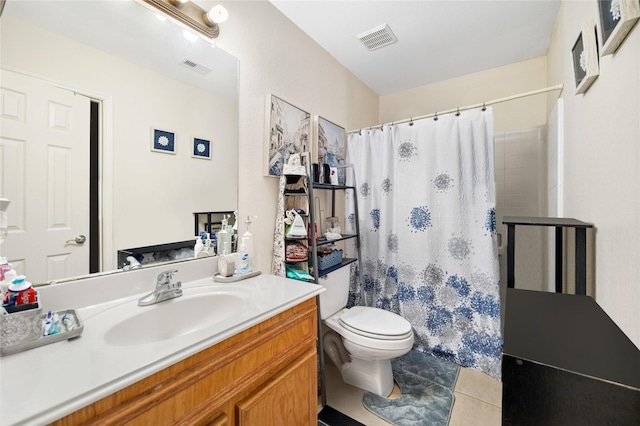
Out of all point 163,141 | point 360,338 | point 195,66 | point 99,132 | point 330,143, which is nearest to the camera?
point 99,132

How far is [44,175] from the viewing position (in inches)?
34.8

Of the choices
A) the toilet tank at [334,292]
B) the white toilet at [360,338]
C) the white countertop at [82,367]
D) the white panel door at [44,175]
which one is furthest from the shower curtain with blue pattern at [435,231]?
the white panel door at [44,175]

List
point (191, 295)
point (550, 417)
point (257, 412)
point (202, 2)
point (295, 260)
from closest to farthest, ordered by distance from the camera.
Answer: point (550, 417) < point (257, 412) < point (191, 295) < point (202, 2) < point (295, 260)

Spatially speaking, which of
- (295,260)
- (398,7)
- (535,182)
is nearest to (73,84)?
(295,260)

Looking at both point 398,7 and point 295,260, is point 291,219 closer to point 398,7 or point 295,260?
point 295,260

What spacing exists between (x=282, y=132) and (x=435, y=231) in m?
1.31

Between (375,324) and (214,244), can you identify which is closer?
(214,244)

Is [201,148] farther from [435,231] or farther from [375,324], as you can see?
[435,231]

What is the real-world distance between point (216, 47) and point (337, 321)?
168cm

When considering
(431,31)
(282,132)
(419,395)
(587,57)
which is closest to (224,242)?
(282,132)

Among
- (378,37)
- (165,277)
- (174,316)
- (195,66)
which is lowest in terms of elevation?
(174,316)

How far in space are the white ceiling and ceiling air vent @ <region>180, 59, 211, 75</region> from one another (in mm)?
721

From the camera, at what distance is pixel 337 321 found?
5.71 feet

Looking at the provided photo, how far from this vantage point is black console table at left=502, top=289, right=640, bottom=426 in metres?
0.47
